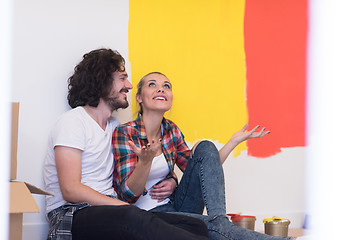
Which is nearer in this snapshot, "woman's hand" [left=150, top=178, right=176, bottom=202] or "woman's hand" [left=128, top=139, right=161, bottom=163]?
"woman's hand" [left=128, top=139, right=161, bottom=163]

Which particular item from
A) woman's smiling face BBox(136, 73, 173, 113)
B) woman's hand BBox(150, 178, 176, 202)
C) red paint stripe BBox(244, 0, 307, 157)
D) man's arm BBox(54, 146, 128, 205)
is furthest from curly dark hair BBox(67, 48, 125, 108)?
red paint stripe BBox(244, 0, 307, 157)

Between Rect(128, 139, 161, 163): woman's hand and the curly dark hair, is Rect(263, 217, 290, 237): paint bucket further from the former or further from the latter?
the curly dark hair

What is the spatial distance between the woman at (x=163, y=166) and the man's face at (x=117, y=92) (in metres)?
0.09

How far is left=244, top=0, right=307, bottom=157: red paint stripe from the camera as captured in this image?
2.21 metres

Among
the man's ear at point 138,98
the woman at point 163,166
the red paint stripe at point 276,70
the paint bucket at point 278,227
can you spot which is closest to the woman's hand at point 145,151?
the woman at point 163,166

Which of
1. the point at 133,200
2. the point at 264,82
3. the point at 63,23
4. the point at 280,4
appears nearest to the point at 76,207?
the point at 133,200

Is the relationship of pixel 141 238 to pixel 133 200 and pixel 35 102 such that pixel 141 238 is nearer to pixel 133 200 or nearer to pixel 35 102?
pixel 133 200

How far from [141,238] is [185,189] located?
1.69 feet

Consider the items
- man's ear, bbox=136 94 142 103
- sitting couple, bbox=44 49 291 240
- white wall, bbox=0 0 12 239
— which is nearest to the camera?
white wall, bbox=0 0 12 239

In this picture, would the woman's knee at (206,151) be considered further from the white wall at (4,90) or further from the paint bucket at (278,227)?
the white wall at (4,90)

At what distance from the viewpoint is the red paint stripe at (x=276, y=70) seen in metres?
2.21

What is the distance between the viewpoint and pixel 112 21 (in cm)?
190

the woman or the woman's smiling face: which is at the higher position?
the woman's smiling face

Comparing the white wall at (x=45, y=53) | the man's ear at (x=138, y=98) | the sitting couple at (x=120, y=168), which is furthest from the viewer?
the man's ear at (x=138, y=98)
